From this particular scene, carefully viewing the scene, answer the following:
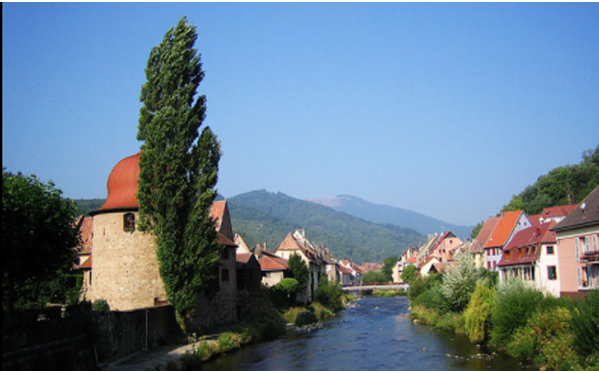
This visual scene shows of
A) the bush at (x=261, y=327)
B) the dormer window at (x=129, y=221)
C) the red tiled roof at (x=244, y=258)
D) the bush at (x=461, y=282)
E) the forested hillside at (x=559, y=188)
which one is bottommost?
the bush at (x=261, y=327)

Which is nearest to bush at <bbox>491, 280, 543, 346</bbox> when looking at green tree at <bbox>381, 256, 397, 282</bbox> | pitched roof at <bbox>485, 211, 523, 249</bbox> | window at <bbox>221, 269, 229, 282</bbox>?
window at <bbox>221, 269, 229, 282</bbox>

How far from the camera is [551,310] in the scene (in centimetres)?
3200

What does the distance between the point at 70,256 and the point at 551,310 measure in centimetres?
2658

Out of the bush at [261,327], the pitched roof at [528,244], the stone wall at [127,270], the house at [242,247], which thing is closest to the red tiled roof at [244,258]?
the bush at [261,327]

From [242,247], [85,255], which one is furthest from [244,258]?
[242,247]

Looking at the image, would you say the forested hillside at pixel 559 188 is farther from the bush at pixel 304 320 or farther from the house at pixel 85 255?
the house at pixel 85 255

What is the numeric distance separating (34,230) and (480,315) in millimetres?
28198

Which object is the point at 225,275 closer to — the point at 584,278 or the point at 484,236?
the point at 584,278

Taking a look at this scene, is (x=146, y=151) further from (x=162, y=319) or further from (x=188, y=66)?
(x=162, y=319)

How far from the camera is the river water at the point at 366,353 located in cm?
3056

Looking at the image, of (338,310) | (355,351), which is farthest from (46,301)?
(338,310)

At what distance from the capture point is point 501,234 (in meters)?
73.4

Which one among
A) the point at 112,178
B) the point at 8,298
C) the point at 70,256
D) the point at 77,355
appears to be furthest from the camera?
the point at 112,178

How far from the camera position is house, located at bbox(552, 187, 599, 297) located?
130 ft
